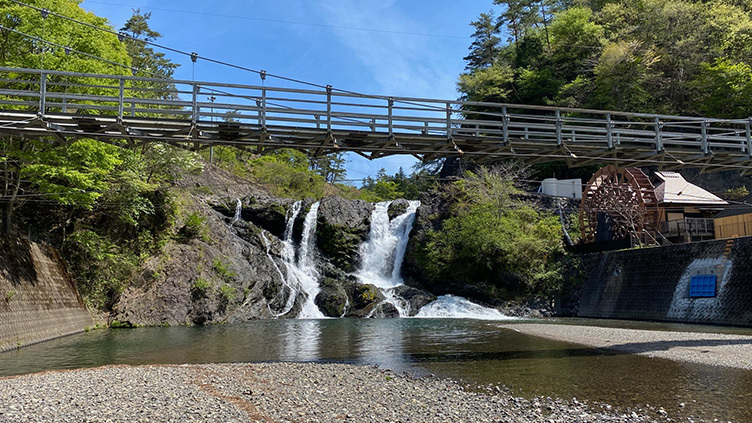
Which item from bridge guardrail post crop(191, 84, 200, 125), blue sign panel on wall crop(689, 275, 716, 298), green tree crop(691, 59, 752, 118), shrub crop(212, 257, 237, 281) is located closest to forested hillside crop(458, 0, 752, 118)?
green tree crop(691, 59, 752, 118)

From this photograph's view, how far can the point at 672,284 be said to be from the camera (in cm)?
2203

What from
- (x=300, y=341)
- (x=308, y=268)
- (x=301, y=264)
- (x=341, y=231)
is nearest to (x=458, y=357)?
(x=300, y=341)

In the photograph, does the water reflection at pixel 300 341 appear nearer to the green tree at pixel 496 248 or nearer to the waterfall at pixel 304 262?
the waterfall at pixel 304 262

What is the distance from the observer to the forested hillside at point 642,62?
37656mm

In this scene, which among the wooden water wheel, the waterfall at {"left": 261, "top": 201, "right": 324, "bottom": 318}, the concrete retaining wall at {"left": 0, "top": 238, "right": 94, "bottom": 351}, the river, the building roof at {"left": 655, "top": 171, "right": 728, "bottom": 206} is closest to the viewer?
the river

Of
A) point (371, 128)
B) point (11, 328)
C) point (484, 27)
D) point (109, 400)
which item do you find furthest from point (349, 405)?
point (484, 27)

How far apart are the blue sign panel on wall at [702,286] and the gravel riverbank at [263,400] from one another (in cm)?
1590

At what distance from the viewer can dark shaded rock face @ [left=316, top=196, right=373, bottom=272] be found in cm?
3247

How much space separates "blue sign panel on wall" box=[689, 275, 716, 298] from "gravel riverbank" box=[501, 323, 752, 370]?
4.64 meters

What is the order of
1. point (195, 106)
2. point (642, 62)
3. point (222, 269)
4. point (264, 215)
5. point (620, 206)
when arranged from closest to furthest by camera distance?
point (195, 106), point (222, 269), point (620, 206), point (264, 215), point (642, 62)

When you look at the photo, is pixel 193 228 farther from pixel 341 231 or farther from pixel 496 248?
pixel 496 248

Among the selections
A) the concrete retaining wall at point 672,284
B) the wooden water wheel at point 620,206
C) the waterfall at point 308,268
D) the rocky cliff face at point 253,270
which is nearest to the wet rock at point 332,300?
the rocky cliff face at point 253,270

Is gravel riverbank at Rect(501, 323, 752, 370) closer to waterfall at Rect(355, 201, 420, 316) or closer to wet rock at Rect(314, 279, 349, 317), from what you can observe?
wet rock at Rect(314, 279, 349, 317)

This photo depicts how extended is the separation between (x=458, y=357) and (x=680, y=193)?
88.4 feet
